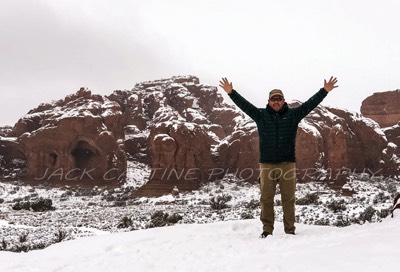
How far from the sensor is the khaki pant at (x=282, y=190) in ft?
19.5

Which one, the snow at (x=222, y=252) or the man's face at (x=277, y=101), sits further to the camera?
the man's face at (x=277, y=101)

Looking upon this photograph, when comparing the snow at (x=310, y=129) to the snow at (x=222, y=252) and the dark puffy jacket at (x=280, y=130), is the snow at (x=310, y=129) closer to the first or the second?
the snow at (x=222, y=252)

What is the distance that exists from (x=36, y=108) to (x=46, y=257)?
188ft

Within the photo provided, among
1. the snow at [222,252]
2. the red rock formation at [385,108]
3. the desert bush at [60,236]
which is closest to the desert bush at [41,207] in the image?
the desert bush at [60,236]

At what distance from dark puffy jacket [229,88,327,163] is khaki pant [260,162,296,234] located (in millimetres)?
134

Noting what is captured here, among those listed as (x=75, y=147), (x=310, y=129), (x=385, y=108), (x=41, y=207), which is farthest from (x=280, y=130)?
(x=385, y=108)

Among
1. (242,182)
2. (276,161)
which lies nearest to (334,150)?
(242,182)

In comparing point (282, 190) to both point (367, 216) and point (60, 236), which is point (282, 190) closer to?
point (367, 216)

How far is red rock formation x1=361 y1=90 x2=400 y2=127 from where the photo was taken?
185 ft

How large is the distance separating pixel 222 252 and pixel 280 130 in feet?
7.41

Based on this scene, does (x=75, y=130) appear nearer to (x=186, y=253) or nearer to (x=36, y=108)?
(x=36, y=108)

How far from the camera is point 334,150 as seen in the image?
107 ft

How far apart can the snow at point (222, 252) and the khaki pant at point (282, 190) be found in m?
0.29

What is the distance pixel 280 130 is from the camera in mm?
6023
